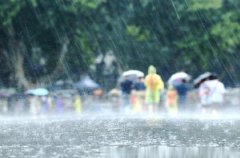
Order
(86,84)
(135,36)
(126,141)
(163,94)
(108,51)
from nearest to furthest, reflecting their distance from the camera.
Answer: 1. (126,141)
2. (163,94)
3. (135,36)
4. (86,84)
5. (108,51)

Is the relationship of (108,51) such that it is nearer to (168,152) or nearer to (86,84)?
(86,84)

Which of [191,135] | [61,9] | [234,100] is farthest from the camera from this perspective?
[61,9]

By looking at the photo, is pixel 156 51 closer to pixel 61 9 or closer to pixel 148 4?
pixel 148 4

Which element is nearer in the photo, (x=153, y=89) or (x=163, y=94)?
(x=153, y=89)

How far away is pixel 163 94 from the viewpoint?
85.8ft

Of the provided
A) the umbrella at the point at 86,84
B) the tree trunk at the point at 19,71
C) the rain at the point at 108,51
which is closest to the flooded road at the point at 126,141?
the rain at the point at 108,51

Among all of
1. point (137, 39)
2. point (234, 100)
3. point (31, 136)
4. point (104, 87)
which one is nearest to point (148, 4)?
point (137, 39)

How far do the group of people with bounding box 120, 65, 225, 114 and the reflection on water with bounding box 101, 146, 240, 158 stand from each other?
12113 mm

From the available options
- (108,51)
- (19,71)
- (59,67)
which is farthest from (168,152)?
(108,51)

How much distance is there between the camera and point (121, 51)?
38.9 m

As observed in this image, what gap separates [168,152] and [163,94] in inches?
636

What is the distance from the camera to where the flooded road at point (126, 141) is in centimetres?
998

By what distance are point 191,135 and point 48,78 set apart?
25.4 m

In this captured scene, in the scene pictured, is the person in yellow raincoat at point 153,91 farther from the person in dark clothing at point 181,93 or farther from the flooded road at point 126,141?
the flooded road at point 126,141
